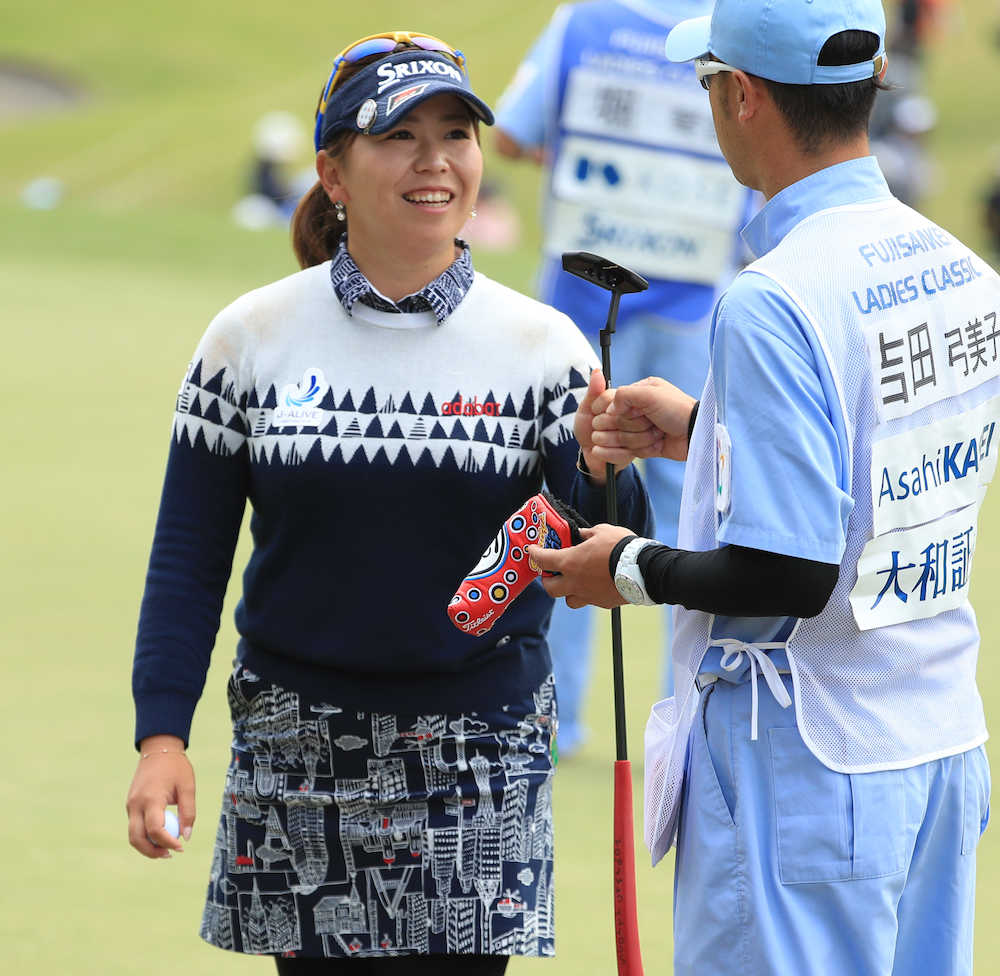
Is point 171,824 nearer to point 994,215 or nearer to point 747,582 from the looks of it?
point 747,582

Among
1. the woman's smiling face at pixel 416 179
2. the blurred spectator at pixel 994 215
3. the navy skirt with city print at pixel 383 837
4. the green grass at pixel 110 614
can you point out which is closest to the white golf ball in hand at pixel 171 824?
the navy skirt with city print at pixel 383 837

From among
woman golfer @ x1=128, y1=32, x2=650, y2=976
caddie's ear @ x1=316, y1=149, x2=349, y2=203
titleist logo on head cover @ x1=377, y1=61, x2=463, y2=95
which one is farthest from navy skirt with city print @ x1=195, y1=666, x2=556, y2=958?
titleist logo on head cover @ x1=377, y1=61, x2=463, y2=95

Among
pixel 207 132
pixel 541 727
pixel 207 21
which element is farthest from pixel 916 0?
pixel 541 727

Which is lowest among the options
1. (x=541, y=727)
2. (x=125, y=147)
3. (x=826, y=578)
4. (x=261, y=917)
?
(x=261, y=917)

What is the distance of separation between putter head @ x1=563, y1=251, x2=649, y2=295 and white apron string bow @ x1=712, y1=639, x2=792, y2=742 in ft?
1.75

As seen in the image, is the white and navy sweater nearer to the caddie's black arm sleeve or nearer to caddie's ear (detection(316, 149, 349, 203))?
caddie's ear (detection(316, 149, 349, 203))

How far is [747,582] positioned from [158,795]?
102 centimetres

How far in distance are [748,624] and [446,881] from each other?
707 mm

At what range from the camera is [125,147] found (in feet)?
86.8

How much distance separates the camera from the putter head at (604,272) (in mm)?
2432

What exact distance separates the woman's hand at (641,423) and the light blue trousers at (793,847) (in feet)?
1.31

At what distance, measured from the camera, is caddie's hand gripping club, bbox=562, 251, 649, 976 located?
231cm

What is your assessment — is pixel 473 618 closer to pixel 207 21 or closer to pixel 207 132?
pixel 207 132

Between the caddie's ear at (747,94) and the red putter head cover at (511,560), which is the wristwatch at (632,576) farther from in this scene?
the caddie's ear at (747,94)
